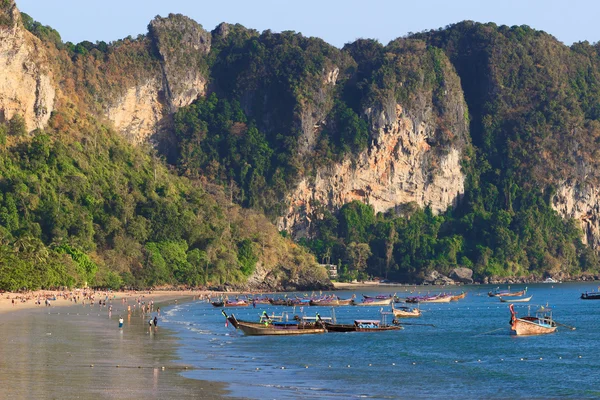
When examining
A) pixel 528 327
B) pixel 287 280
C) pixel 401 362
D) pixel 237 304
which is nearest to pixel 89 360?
pixel 401 362

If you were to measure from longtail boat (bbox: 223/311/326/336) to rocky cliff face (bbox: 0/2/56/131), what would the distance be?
10606 centimetres

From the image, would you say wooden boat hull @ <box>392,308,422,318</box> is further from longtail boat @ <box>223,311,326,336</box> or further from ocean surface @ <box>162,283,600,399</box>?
longtail boat @ <box>223,311,326,336</box>

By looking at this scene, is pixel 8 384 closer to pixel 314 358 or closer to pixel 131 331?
pixel 314 358

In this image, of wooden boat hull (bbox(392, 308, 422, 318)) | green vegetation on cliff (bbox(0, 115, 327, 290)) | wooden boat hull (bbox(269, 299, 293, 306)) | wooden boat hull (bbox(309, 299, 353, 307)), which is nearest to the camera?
wooden boat hull (bbox(392, 308, 422, 318))

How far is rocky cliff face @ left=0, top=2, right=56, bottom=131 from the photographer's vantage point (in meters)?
170

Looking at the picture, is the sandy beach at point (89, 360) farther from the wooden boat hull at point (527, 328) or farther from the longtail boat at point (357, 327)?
the wooden boat hull at point (527, 328)

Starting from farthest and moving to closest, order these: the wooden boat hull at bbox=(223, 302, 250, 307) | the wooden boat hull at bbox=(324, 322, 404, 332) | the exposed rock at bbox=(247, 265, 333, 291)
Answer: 1. the exposed rock at bbox=(247, 265, 333, 291)
2. the wooden boat hull at bbox=(223, 302, 250, 307)
3. the wooden boat hull at bbox=(324, 322, 404, 332)

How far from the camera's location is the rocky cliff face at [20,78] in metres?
170

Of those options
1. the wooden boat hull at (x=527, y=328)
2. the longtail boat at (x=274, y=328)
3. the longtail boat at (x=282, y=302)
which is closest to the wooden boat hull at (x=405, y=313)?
the wooden boat hull at (x=527, y=328)

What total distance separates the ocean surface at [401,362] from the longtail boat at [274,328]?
856mm

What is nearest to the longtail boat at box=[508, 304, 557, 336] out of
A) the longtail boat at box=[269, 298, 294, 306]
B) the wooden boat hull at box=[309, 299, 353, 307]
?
the longtail boat at box=[269, 298, 294, 306]

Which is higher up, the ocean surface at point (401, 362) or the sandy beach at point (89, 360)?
the sandy beach at point (89, 360)

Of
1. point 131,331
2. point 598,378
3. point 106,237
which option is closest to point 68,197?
point 106,237

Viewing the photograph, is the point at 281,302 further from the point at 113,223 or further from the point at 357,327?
the point at 357,327
